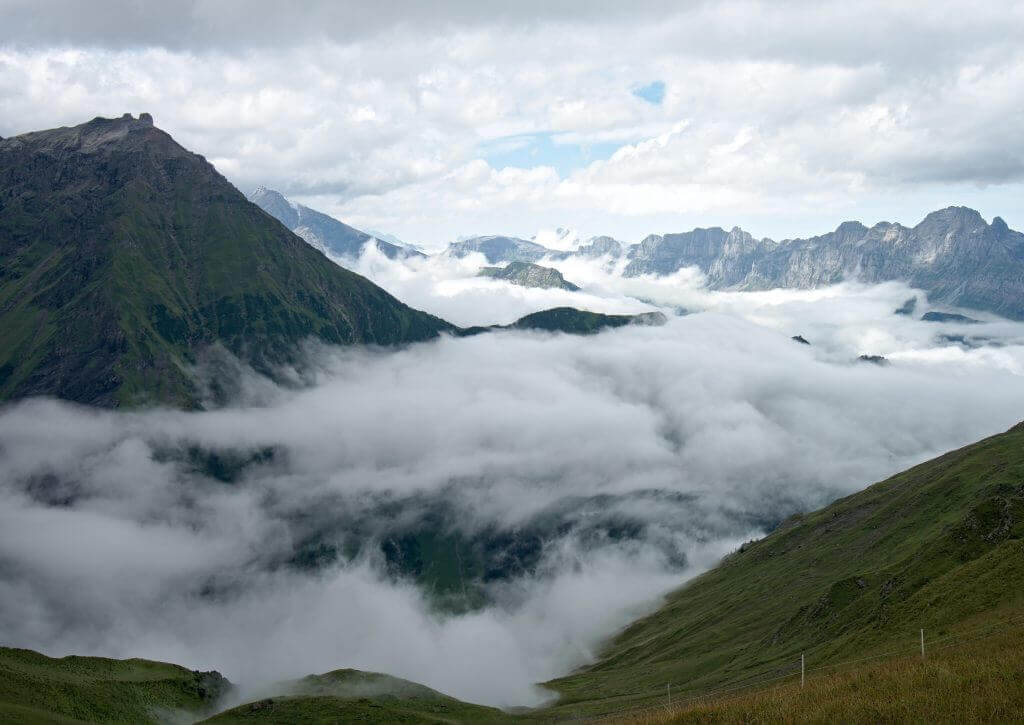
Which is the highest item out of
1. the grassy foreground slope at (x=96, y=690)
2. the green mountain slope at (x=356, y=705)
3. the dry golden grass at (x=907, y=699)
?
the dry golden grass at (x=907, y=699)

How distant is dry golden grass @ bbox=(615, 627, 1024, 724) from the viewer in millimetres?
41344

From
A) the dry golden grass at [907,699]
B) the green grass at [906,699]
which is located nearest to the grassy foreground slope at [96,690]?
the green grass at [906,699]

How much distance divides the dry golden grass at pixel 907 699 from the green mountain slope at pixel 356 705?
115659mm

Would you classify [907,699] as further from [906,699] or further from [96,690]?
[96,690]

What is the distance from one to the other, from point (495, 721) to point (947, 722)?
493 ft

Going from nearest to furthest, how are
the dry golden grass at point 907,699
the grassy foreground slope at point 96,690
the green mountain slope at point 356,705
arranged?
the dry golden grass at point 907,699 < the grassy foreground slope at point 96,690 < the green mountain slope at point 356,705

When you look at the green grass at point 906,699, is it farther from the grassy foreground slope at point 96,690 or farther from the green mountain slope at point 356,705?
the green mountain slope at point 356,705

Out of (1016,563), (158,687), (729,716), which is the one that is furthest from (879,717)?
(158,687)

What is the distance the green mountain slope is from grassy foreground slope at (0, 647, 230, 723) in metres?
18.9

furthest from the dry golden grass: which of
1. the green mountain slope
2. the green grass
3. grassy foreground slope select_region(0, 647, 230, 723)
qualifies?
the green mountain slope

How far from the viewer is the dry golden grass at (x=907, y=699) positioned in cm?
4134

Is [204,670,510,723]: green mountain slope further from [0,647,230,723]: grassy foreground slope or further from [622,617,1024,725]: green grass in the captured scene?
[622,617,1024,725]: green grass

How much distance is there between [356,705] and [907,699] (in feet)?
442

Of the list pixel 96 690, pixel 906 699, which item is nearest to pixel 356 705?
pixel 96 690
